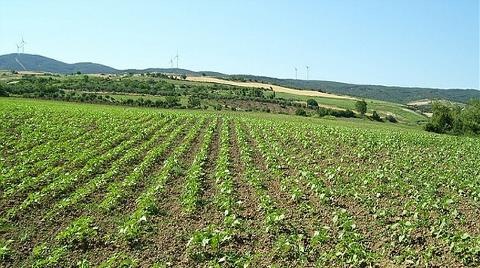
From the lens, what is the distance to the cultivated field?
11430 mm

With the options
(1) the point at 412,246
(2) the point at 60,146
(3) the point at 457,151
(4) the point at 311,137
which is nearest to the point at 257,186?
(1) the point at 412,246

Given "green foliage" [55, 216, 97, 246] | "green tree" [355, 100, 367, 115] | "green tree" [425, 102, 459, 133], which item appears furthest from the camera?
"green tree" [355, 100, 367, 115]

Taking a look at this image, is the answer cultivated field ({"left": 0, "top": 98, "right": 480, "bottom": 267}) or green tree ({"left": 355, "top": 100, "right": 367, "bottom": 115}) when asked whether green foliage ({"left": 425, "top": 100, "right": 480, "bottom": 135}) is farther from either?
cultivated field ({"left": 0, "top": 98, "right": 480, "bottom": 267})

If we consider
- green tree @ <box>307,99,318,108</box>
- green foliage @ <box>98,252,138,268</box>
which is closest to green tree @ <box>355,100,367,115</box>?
green tree @ <box>307,99,318,108</box>

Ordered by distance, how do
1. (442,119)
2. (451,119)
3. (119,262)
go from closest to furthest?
(119,262) → (442,119) → (451,119)

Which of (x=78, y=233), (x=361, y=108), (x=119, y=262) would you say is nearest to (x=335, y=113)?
(x=361, y=108)

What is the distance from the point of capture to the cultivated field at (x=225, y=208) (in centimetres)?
1143

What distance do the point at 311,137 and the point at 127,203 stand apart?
2599cm

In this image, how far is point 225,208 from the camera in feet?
50.0

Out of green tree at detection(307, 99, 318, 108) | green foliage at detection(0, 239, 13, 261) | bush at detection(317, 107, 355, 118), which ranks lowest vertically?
bush at detection(317, 107, 355, 118)

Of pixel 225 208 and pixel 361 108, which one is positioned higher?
pixel 225 208

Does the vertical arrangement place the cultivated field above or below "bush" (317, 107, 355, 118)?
above

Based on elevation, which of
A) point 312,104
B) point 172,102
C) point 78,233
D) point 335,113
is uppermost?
point 78,233

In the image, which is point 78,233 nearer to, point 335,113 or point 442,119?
point 442,119
